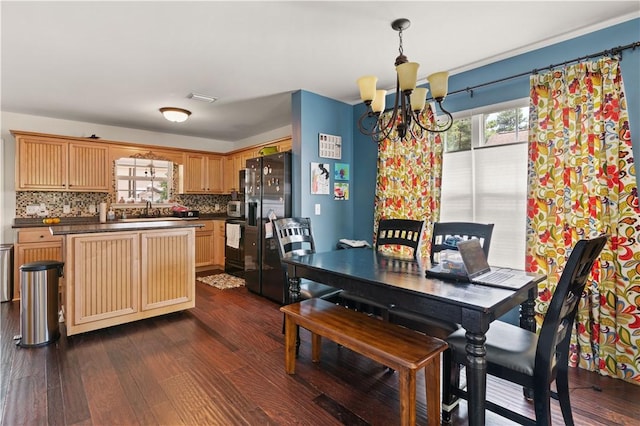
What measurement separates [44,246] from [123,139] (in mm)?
2110

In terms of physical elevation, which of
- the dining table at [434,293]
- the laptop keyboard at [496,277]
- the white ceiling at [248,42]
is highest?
the white ceiling at [248,42]

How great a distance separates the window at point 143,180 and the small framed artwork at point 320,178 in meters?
3.47

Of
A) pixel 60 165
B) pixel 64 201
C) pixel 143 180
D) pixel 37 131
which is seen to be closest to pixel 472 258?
pixel 60 165

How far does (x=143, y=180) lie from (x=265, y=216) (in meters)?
2.93

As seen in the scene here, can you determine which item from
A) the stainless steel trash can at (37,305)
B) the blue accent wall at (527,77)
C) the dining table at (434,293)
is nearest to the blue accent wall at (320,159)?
the blue accent wall at (527,77)

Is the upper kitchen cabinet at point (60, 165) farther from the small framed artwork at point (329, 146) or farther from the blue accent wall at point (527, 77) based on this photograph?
A: the blue accent wall at point (527, 77)

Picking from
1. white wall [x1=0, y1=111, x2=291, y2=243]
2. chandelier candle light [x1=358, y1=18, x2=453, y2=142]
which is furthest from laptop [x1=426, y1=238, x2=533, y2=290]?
white wall [x1=0, y1=111, x2=291, y2=243]

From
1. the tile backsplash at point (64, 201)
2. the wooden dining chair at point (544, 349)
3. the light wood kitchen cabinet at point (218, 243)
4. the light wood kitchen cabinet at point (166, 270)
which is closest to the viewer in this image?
the wooden dining chair at point (544, 349)

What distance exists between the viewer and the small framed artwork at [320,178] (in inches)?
143

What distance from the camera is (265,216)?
13.1 ft

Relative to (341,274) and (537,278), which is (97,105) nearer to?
(341,274)

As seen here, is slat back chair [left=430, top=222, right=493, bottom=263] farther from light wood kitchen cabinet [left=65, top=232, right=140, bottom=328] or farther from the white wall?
the white wall

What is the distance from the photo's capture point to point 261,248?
4.02 metres

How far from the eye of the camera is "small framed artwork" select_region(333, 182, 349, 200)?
390cm
